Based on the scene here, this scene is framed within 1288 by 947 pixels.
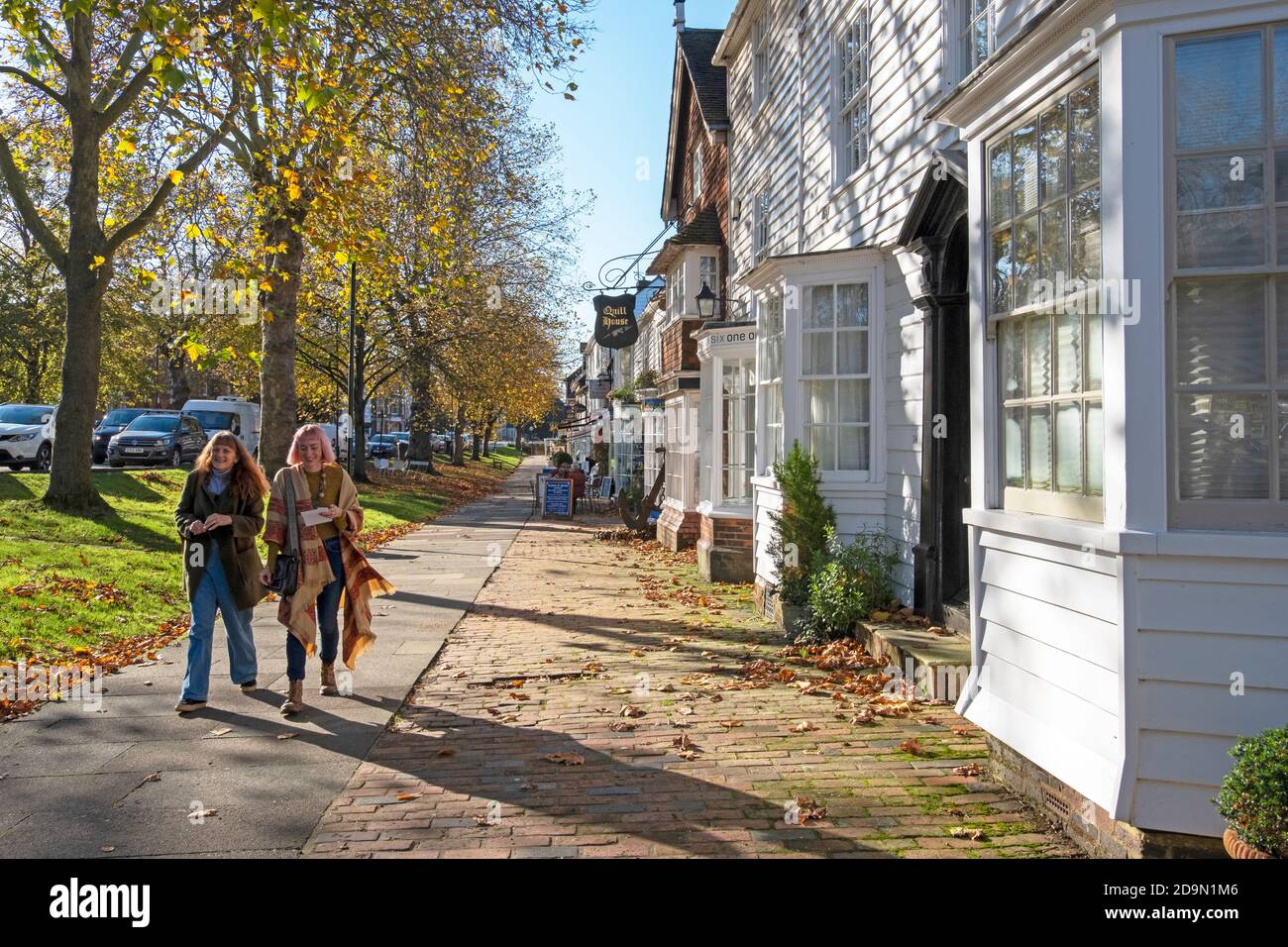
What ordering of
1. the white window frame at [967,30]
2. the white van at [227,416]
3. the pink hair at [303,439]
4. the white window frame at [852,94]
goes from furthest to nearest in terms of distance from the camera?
the white van at [227,416]
the white window frame at [852,94]
the white window frame at [967,30]
the pink hair at [303,439]

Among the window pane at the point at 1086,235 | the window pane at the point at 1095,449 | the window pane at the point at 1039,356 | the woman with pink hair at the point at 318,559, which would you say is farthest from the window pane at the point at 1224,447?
the woman with pink hair at the point at 318,559

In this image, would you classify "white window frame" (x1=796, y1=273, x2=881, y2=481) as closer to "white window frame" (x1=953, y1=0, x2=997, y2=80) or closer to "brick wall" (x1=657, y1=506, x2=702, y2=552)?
"white window frame" (x1=953, y1=0, x2=997, y2=80)

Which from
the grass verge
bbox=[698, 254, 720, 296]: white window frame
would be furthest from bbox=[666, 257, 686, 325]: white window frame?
the grass verge

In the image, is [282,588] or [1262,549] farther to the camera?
[282,588]

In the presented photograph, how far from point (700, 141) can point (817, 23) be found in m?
10.4

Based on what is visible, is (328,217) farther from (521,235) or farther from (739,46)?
(521,235)

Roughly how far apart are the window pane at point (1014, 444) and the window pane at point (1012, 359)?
0.09 m

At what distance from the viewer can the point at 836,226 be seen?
1180cm

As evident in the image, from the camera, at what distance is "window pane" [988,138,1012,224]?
5379 millimetres

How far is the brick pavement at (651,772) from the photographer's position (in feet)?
15.5

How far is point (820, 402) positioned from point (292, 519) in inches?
218
